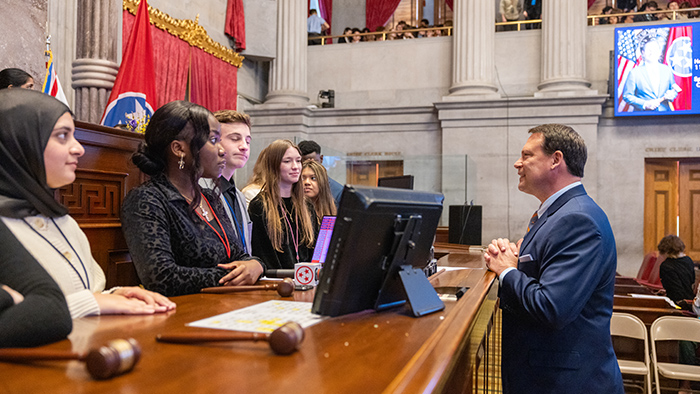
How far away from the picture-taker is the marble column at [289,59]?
426 inches

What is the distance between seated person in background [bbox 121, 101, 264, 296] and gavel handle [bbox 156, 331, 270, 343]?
2.25ft

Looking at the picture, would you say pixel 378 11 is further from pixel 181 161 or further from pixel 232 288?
pixel 232 288

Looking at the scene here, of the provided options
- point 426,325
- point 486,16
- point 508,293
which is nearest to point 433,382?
point 426,325

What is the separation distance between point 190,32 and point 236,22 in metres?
1.37

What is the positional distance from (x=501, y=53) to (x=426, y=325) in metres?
9.69

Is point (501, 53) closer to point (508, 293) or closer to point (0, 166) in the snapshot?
point (508, 293)

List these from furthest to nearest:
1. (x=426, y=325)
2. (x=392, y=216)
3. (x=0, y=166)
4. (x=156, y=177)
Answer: (x=156, y=177) → (x=392, y=216) → (x=426, y=325) → (x=0, y=166)

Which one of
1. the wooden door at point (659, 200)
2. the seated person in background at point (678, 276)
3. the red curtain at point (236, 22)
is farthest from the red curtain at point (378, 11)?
the seated person in background at point (678, 276)

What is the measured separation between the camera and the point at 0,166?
50.2 inches

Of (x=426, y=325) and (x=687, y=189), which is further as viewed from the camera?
(x=687, y=189)

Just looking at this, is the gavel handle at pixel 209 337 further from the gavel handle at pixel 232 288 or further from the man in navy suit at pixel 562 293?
the man in navy suit at pixel 562 293

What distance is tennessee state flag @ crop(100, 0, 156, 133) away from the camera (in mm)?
4918

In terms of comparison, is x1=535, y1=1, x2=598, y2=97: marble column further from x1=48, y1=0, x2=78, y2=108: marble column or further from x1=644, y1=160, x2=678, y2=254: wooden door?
x1=48, y1=0, x2=78, y2=108: marble column

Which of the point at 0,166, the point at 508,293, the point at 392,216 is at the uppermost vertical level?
the point at 0,166
